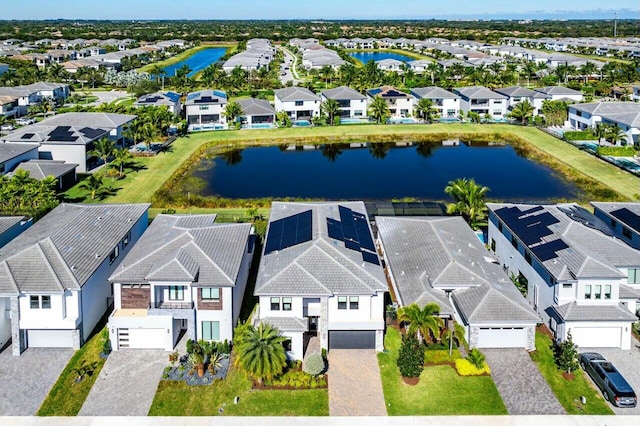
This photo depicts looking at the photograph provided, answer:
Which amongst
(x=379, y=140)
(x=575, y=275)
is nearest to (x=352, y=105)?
(x=379, y=140)

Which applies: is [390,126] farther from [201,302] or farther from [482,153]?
[201,302]

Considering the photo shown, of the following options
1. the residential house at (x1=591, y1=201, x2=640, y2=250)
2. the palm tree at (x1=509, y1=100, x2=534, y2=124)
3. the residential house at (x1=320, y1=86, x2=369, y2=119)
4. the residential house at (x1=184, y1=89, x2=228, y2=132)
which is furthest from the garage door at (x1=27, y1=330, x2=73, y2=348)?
the palm tree at (x1=509, y1=100, x2=534, y2=124)

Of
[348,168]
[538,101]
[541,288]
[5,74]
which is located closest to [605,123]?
[538,101]

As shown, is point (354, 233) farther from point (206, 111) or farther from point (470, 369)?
point (206, 111)

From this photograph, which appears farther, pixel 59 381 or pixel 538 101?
pixel 538 101

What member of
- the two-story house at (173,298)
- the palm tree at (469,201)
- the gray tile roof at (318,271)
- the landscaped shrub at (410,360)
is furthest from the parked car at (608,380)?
the two-story house at (173,298)

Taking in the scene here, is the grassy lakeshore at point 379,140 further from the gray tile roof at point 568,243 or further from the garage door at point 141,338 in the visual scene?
the garage door at point 141,338

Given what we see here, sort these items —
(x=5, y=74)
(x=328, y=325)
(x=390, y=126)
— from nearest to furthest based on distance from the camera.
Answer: (x=328, y=325) < (x=390, y=126) < (x=5, y=74)
